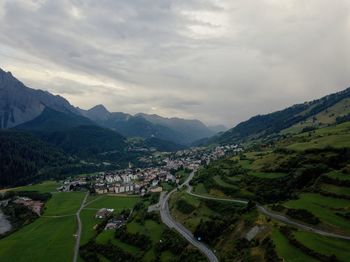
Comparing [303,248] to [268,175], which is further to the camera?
[268,175]

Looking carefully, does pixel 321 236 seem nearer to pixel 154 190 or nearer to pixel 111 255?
pixel 111 255

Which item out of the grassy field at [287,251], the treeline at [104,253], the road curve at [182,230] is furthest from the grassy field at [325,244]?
the treeline at [104,253]

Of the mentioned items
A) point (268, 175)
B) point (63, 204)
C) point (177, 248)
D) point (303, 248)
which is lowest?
point (63, 204)

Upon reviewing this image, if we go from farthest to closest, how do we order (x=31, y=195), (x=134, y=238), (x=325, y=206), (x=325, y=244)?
(x=31, y=195) → (x=134, y=238) → (x=325, y=206) → (x=325, y=244)

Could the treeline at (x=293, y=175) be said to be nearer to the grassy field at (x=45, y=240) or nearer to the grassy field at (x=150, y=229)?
the grassy field at (x=150, y=229)

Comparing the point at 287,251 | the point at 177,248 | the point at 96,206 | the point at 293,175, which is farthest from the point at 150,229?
the point at 96,206

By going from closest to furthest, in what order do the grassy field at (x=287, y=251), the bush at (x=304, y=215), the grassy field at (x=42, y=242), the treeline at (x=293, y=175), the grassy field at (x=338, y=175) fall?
the grassy field at (x=287, y=251) → the bush at (x=304, y=215) → the grassy field at (x=338, y=175) → the treeline at (x=293, y=175) → the grassy field at (x=42, y=242)

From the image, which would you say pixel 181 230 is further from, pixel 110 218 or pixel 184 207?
pixel 110 218
